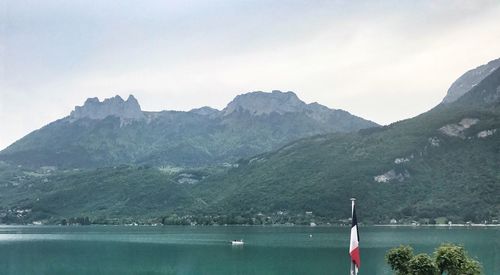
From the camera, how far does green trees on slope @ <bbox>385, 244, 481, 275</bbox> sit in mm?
42294

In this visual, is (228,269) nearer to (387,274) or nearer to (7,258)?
(387,274)

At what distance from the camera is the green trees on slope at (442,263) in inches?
1665

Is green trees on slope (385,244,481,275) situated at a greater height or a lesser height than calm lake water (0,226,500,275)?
greater

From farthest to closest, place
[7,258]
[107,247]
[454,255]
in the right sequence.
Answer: [107,247], [7,258], [454,255]

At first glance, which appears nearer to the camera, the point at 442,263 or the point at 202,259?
the point at 442,263

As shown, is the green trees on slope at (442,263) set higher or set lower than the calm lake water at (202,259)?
higher

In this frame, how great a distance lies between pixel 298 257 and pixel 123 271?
3252 cm

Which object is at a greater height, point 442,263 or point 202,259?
point 442,263

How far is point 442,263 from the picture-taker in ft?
142

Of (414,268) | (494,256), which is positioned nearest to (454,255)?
(414,268)

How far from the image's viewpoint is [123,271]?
292 ft

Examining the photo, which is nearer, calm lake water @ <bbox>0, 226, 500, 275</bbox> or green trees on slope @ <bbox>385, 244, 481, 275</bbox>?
green trees on slope @ <bbox>385, 244, 481, 275</bbox>

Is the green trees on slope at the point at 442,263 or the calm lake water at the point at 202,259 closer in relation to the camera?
the green trees on slope at the point at 442,263

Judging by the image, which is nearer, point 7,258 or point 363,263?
point 363,263
